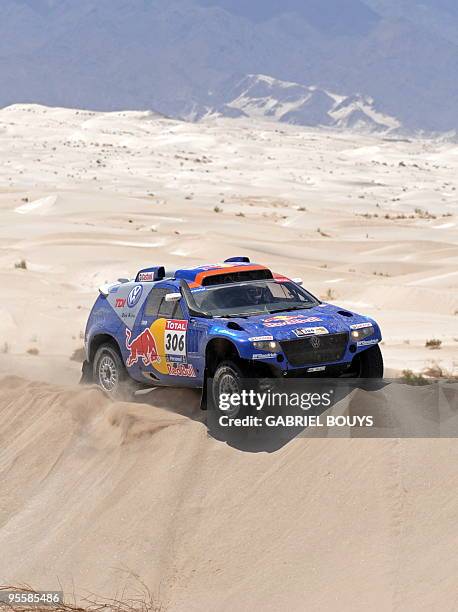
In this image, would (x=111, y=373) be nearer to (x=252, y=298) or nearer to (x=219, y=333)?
(x=252, y=298)

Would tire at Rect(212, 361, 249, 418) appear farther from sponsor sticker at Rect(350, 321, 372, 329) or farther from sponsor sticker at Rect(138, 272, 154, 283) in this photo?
sponsor sticker at Rect(138, 272, 154, 283)

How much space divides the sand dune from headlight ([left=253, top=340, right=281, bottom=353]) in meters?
0.96

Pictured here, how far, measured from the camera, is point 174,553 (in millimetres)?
9555

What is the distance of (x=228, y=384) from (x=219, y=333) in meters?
0.59

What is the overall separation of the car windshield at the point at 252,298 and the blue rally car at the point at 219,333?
0.01 meters

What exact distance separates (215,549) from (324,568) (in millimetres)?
1053

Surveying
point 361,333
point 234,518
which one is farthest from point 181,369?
point 234,518

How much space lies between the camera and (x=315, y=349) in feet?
37.0

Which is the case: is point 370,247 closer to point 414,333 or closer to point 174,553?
point 414,333

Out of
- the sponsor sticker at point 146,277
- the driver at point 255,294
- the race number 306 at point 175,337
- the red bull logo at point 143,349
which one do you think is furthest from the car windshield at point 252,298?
the sponsor sticker at point 146,277

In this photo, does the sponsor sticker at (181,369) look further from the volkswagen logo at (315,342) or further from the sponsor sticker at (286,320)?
the volkswagen logo at (315,342)

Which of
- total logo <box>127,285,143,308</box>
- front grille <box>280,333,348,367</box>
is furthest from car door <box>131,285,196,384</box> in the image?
front grille <box>280,333,348,367</box>

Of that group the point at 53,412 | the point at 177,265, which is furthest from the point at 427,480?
the point at 177,265

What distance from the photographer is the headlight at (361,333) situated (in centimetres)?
1162
